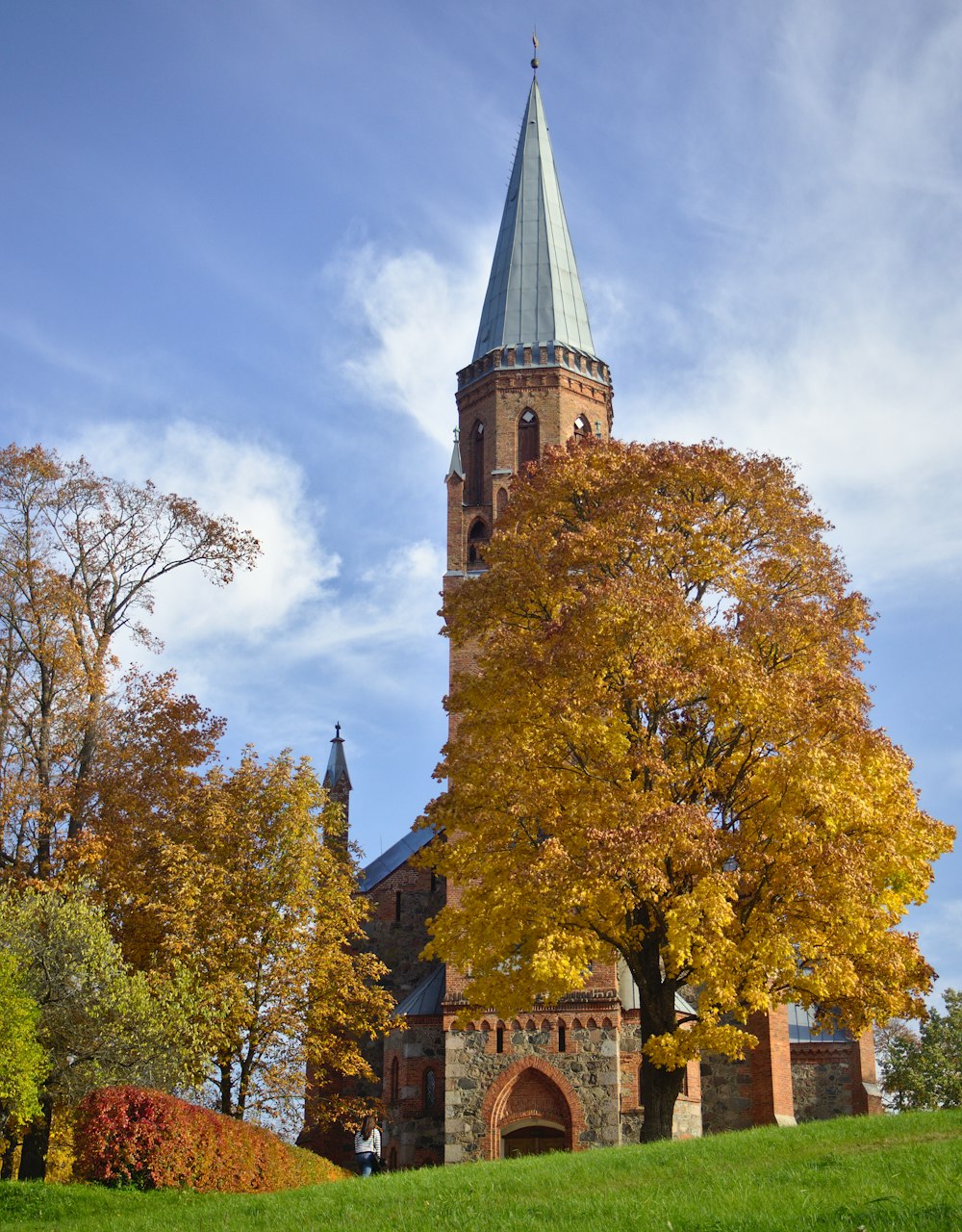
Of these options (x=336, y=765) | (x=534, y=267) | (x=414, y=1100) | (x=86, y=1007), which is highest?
(x=534, y=267)

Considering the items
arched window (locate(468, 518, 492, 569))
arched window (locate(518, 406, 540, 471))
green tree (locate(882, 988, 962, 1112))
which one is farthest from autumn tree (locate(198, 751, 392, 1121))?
green tree (locate(882, 988, 962, 1112))

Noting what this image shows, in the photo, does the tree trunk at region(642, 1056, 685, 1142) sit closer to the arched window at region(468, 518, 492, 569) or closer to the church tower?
the church tower

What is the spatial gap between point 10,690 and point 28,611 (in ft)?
5.19

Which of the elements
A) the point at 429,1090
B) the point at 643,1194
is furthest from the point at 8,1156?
the point at 643,1194

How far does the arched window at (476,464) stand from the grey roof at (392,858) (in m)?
9.94

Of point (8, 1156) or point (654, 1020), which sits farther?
point (8, 1156)

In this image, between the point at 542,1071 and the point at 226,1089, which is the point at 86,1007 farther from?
the point at 542,1071

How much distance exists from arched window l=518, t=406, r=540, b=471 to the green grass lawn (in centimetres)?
2255

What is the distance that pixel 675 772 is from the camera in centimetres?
1662

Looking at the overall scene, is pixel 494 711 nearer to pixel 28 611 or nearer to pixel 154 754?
pixel 154 754

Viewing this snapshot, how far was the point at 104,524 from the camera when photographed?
84.3 ft

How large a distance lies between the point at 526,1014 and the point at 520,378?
1723 cm

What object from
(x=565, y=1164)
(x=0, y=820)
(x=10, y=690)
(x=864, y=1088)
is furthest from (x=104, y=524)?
(x=864, y=1088)

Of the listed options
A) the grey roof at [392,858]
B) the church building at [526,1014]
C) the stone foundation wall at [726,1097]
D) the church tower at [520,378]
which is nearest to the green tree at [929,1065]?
the church building at [526,1014]
